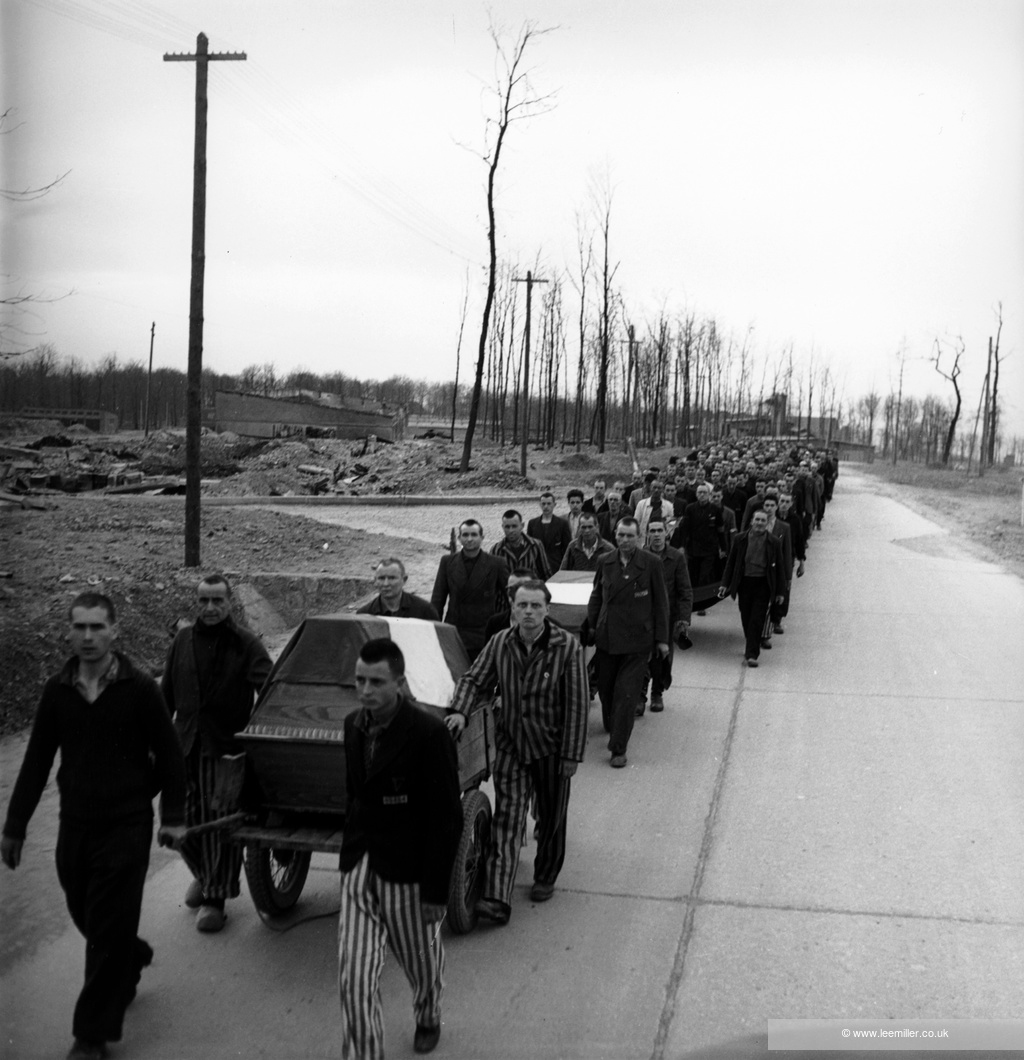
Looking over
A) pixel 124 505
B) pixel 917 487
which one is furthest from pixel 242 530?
pixel 917 487

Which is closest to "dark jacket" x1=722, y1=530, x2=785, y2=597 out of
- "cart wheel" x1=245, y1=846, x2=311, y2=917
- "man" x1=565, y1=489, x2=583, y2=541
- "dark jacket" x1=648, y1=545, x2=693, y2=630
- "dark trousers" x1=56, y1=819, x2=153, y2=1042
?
"dark jacket" x1=648, y1=545, x2=693, y2=630

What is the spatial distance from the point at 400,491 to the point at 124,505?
12353mm

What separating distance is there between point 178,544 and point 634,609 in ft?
37.0

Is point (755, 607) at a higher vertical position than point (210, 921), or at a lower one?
higher

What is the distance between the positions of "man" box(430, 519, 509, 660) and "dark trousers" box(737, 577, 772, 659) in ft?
14.6

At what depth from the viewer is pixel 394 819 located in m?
4.32

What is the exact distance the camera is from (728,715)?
10.3 m

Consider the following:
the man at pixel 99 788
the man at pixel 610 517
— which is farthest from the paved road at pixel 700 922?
the man at pixel 610 517

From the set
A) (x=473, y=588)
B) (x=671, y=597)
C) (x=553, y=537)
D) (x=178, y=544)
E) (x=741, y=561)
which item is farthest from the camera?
(x=178, y=544)

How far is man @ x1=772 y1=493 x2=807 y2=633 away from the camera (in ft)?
44.8

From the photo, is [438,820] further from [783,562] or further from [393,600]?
[783,562]

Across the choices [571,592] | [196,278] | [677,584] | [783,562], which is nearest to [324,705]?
[571,592]

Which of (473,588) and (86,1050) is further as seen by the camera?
(473,588)

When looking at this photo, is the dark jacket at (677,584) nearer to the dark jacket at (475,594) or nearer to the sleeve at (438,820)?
the dark jacket at (475,594)
